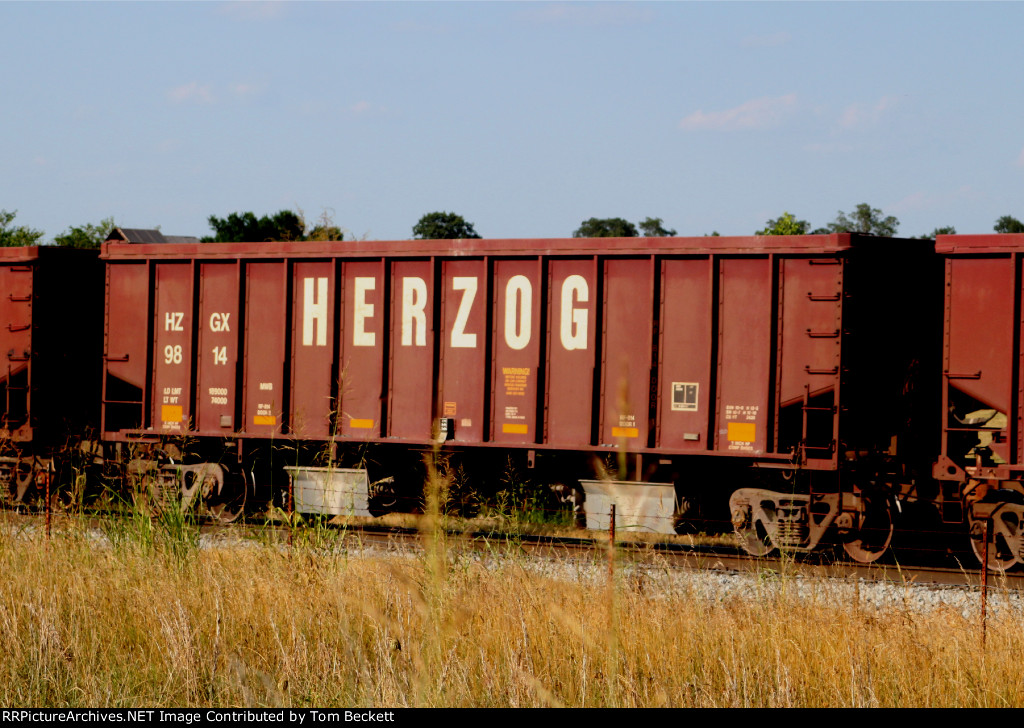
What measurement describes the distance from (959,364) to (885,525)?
2080 millimetres

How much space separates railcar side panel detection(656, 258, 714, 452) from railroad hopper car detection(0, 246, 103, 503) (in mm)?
8427

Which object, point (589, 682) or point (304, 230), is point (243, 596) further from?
point (304, 230)

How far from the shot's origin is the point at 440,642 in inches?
229

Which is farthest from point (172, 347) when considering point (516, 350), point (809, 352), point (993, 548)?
point (993, 548)

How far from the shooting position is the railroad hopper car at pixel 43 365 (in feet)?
51.2

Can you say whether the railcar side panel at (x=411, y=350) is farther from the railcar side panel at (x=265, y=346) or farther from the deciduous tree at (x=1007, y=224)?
the deciduous tree at (x=1007, y=224)

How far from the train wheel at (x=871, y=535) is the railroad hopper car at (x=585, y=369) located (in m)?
0.04

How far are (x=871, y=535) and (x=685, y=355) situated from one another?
302 centimetres

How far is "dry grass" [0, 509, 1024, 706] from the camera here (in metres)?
6.39

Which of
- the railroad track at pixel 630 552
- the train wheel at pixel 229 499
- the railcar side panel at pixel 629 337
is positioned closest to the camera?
the railroad track at pixel 630 552

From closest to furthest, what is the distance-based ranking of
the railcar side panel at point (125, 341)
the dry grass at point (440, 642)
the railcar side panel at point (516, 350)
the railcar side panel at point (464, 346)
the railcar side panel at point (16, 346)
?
the dry grass at point (440, 642)
the railcar side panel at point (516, 350)
the railcar side panel at point (464, 346)
the railcar side panel at point (125, 341)
the railcar side panel at point (16, 346)

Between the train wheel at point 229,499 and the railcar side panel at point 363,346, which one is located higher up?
the railcar side panel at point 363,346

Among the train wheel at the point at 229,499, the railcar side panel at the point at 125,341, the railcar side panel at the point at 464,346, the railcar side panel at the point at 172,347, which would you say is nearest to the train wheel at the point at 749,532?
the railcar side panel at the point at 464,346
